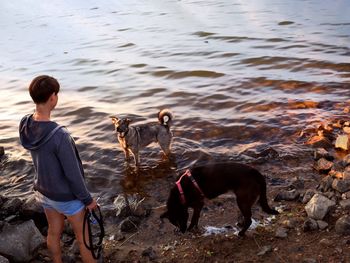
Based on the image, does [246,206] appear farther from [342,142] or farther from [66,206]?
[342,142]

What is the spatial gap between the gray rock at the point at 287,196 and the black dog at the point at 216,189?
0.99 metres

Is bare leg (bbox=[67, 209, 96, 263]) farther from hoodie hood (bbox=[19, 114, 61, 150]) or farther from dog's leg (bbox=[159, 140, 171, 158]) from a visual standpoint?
dog's leg (bbox=[159, 140, 171, 158])

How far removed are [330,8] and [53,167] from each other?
1253 inches

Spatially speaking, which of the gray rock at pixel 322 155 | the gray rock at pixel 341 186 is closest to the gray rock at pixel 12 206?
the gray rock at pixel 341 186

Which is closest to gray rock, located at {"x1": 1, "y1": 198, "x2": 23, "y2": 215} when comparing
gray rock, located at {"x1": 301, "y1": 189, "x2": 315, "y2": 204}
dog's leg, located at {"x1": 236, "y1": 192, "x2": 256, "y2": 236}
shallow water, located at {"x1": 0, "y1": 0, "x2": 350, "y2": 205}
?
shallow water, located at {"x1": 0, "y1": 0, "x2": 350, "y2": 205}

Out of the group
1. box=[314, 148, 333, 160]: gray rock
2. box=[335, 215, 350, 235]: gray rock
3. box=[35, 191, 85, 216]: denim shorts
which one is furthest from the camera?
box=[314, 148, 333, 160]: gray rock

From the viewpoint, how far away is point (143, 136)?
11031 mm

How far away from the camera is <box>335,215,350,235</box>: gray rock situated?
6.07m

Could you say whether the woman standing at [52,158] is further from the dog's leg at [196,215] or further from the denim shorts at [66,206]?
the dog's leg at [196,215]

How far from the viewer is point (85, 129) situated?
13516 mm

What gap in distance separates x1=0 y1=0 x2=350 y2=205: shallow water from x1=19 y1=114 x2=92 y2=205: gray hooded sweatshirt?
4.59 meters

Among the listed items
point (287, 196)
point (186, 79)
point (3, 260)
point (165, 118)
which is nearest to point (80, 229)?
point (3, 260)

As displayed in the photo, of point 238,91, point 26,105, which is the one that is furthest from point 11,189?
point 238,91

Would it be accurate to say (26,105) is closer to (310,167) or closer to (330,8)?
(310,167)
